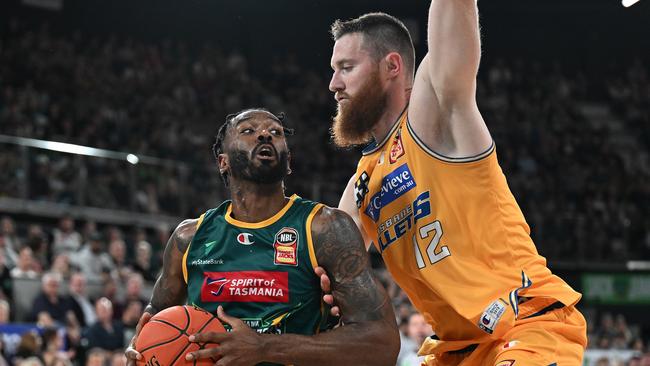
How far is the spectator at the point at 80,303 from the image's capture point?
11742 millimetres

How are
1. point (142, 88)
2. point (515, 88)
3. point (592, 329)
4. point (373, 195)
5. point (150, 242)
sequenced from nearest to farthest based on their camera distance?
point (373, 195)
point (150, 242)
point (592, 329)
point (142, 88)
point (515, 88)

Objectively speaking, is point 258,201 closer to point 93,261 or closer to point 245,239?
point 245,239

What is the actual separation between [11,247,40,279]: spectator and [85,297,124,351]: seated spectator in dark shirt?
3.60 ft

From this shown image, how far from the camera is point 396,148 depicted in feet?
15.6

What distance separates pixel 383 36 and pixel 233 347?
1.87 meters

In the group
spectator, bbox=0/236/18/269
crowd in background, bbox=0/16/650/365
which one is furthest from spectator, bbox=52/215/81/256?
spectator, bbox=0/236/18/269

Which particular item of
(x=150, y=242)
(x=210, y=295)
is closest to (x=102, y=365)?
(x=150, y=242)

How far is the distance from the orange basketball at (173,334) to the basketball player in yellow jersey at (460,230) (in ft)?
3.39

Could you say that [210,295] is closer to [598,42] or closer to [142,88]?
[142,88]

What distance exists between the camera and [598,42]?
28.2 m

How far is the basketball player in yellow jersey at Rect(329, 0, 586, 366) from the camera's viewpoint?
168 inches

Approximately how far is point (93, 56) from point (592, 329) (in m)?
12.3

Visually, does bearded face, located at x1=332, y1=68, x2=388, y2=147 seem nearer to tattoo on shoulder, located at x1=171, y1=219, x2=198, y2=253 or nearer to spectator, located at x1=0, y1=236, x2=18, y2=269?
tattoo on shoulder, located at x1=171, y1=219, x2=198, y2=253

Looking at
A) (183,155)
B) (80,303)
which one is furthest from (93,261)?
(183,155)
